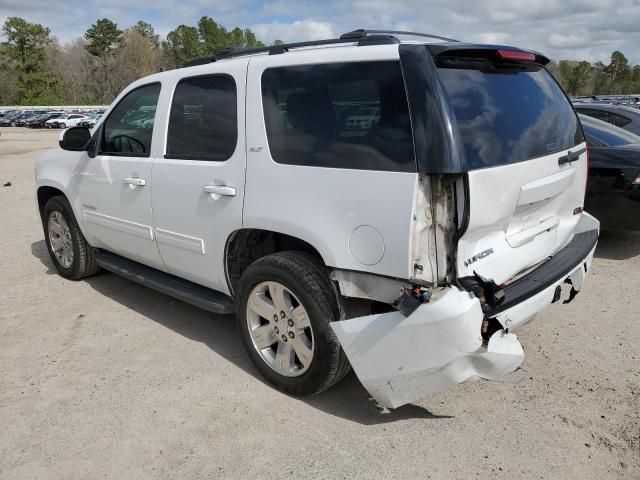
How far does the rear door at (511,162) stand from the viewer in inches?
→ 105

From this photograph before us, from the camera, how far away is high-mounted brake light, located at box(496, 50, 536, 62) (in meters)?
2.94

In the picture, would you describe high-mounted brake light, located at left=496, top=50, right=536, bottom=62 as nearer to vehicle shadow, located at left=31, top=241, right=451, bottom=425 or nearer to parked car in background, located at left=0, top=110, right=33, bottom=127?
vehicle shadow, located at left=31, top=241, right=451, bottom=425

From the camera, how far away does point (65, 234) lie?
550cm

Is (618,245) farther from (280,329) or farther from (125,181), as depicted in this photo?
(125,181)

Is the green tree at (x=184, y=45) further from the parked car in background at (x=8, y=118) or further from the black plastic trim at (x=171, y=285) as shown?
the black plastic trim at (x=171, y=285)

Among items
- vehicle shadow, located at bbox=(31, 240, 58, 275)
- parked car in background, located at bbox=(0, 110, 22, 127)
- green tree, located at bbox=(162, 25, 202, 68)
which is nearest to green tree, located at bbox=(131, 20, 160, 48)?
green tree, located at bbox=(162, 25, 202, 68)

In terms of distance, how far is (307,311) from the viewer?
121 inches

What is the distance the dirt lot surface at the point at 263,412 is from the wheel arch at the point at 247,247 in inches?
26.2

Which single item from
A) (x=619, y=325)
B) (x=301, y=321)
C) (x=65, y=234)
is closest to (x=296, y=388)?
(x=301, y=321)

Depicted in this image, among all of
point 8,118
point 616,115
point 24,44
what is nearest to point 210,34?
point 24,44

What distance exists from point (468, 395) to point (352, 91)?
6.35ft

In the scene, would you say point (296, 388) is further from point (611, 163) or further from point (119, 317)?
point (611, 163)

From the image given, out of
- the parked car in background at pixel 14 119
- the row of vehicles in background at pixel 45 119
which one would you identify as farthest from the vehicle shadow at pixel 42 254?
the parked car in background at pixel 14 119

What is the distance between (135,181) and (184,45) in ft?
352
